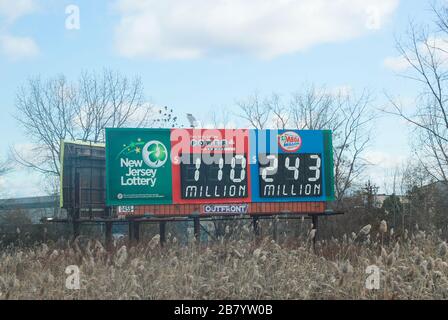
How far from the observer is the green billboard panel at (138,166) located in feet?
56.1

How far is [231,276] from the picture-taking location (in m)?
9.03

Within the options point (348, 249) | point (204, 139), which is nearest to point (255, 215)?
point (204, 139)

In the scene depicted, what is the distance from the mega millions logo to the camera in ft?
56.9

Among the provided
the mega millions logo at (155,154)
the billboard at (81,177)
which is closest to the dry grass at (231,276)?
the mega millions logo at (155,154)

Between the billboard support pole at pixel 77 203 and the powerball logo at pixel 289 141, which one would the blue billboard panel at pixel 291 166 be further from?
the billboard support pole at pixel 77 203

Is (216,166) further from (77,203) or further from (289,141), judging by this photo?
(77,203)

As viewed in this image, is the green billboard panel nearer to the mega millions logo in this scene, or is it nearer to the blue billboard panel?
the mega millions logo

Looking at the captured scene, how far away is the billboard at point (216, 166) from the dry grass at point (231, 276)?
6823 mm

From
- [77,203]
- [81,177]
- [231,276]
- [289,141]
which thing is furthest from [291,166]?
[231,276]

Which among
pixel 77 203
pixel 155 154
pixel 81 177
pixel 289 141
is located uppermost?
pixel 289 141

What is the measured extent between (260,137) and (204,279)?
910 centimetres

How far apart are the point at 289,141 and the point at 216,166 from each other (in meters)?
2.17

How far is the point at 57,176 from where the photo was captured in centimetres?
4025

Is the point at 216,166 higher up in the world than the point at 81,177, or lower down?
higher up
